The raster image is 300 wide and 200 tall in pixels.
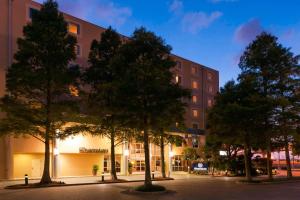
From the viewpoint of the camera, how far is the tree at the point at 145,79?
2644cm

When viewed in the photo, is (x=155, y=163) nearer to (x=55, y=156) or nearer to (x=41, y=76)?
(x=55, y=156)

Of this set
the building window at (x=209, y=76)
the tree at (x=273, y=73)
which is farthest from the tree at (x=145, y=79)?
the building window at (x=209, y=76)

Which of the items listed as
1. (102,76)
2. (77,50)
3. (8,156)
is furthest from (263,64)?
(8,156)

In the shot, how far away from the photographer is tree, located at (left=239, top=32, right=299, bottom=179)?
128 feet

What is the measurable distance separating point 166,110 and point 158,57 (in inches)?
140

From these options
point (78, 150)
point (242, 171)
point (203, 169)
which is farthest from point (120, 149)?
point (242, 171)

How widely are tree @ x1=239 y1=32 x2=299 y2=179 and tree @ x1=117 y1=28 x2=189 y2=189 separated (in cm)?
1410

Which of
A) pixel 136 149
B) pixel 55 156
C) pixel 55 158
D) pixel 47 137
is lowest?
pixel 55 158

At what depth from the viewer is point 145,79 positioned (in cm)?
2656

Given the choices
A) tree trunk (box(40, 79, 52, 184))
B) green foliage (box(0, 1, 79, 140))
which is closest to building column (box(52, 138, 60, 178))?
green foliage (box(0, 1, 79, 140))

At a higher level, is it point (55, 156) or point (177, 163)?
point (55, 156)

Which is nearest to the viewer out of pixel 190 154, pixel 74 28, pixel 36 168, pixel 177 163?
pixel 36 168

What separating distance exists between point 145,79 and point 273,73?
1754 cm

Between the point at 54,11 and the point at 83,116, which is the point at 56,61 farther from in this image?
the point at 83,116
